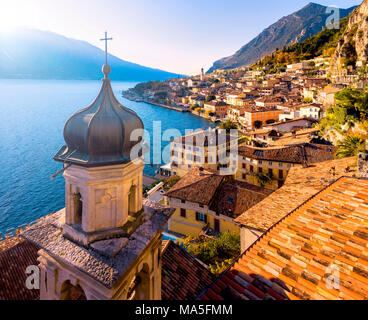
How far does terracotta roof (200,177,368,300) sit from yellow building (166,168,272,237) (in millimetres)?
10794

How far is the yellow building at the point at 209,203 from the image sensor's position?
52.6 ft


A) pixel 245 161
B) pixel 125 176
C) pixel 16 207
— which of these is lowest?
pixel 16 207

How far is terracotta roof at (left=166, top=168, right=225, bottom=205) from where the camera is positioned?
679 inches

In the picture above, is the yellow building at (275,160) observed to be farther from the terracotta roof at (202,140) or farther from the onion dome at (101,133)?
the onion dome at (101,133)

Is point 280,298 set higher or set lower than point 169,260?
higher

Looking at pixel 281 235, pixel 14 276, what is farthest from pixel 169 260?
pixel 14 276

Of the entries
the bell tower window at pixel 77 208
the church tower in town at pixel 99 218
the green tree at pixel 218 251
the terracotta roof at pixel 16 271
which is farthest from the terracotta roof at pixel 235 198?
the bell tower window at pixel 77 208

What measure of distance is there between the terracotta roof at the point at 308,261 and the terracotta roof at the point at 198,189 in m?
11.9

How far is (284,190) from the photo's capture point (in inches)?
470

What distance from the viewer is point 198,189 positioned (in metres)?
18.0

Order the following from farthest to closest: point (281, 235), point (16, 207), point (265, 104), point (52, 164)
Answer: point (265, 104), point (52, 164), point (16, 207), point (281, 235)

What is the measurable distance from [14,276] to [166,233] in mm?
9888

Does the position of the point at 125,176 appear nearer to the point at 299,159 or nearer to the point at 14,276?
the point at 14,276

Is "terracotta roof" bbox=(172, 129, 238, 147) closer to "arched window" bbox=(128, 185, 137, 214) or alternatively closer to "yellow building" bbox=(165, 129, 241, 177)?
"yellow building" bbox=(165, 129, 241, 177)
